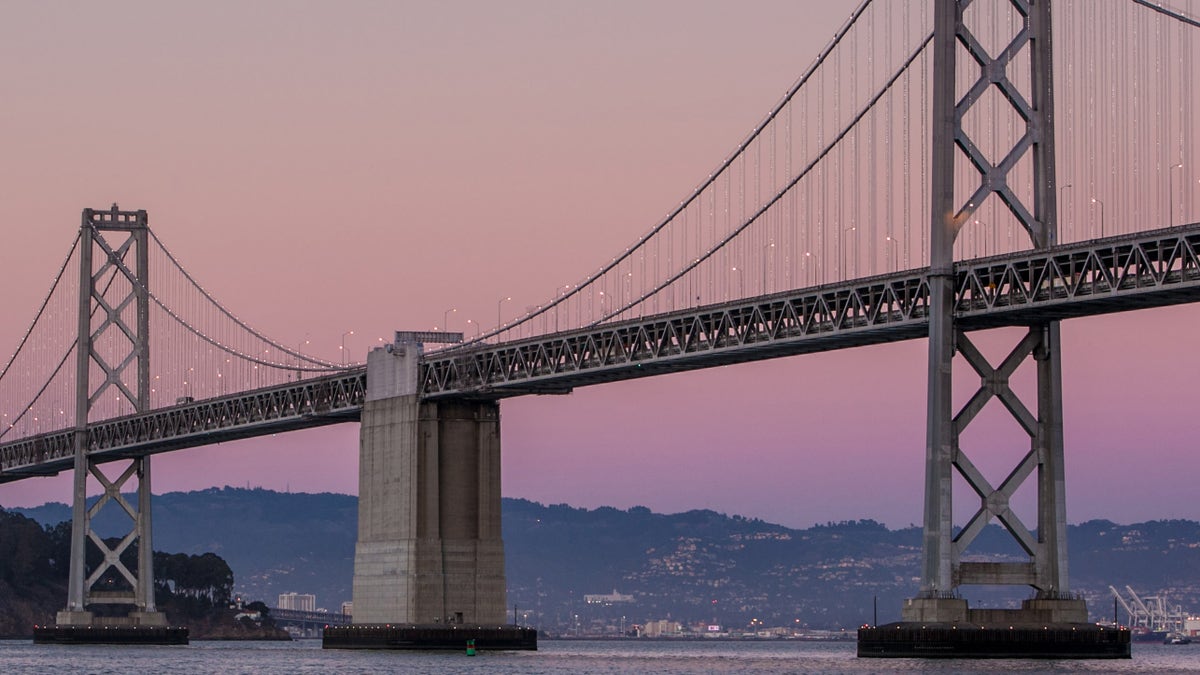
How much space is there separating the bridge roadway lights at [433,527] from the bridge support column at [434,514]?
0.11 ft

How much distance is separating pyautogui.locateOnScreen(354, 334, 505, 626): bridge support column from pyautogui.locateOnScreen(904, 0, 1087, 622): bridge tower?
2576 centimetres

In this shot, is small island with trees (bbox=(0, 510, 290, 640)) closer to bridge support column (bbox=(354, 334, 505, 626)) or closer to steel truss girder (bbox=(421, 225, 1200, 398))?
bridge support column (bbox=(354, 334, 505, 626))

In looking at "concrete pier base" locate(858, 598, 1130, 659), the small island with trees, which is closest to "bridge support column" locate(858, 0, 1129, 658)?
"concrete pier base" locate(858, 598, 1130, 659)

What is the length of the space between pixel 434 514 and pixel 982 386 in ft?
88.6

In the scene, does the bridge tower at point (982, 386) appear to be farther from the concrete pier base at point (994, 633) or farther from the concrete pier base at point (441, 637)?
the concrete pier base at point (441, 637)

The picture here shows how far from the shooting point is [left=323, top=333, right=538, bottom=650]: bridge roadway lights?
87688 mm

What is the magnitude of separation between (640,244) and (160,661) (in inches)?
850

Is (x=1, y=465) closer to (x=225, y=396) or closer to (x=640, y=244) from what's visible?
(x=225, y=396)

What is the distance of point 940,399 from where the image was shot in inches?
2542

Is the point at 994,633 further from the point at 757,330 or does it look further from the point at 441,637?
the point at 441,637

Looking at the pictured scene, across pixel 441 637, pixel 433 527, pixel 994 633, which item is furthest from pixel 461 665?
pixel 994 633

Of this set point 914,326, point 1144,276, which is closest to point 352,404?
point 914,326

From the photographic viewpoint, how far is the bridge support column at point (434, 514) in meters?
87.8

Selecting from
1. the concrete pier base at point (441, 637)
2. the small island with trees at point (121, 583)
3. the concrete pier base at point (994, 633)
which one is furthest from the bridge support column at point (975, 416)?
the small island with trees at point (121, 583)
